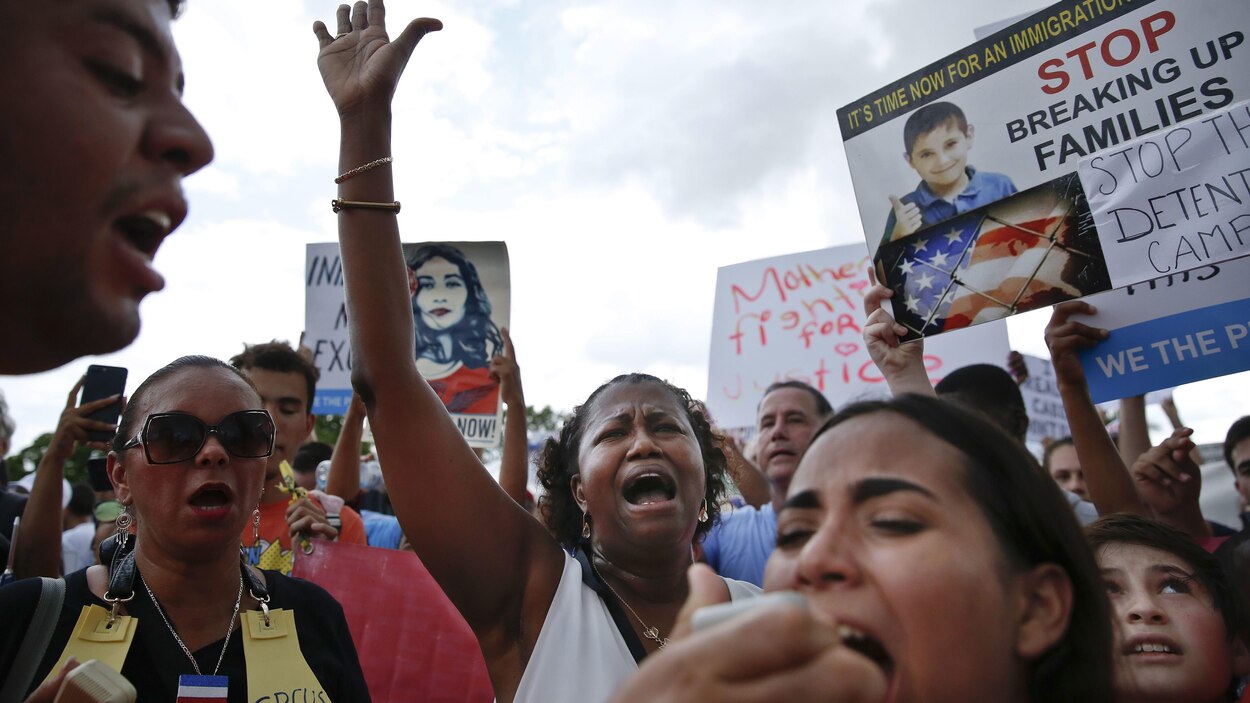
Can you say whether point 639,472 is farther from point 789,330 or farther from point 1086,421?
point 789,330

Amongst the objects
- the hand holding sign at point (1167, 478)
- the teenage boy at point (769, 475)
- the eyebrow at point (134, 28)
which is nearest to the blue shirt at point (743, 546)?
the teenage boy at point (769, 475)

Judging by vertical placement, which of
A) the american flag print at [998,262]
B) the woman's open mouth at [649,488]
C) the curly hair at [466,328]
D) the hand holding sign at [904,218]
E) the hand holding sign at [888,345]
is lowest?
the woman's open mouth at [649,488]

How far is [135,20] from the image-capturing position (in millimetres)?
856

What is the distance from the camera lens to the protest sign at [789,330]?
6406 mm

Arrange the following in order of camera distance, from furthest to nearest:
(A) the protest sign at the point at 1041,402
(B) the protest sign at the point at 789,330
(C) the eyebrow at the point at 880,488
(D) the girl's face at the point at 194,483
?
(A) the protest sign at the point at 1041,402 → (B) the protest sign at the point at 789,330 → (D) the girl's face at the point at 194,483 → (C) the eyebrow at the point at 880,488

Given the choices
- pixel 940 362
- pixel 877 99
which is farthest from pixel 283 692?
pixel 940 362

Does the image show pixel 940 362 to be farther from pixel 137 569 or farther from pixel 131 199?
pixel 131 199

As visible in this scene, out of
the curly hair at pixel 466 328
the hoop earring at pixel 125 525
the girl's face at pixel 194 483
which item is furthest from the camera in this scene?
the curly hair at pixel 466 328

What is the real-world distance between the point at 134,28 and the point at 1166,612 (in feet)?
8.02

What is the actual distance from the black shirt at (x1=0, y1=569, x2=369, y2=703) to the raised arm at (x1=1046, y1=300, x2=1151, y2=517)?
8.12 feet

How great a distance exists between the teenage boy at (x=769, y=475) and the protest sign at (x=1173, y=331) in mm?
1104

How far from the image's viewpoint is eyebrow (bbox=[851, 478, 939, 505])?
1.31 metres

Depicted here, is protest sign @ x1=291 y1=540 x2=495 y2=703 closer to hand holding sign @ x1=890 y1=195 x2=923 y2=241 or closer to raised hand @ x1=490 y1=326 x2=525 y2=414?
raised hand @ x1=490 y1=326 x2=525 y2=414

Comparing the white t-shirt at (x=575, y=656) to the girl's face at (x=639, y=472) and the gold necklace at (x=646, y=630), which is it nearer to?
the gold necklace at (x=646, y=630)
